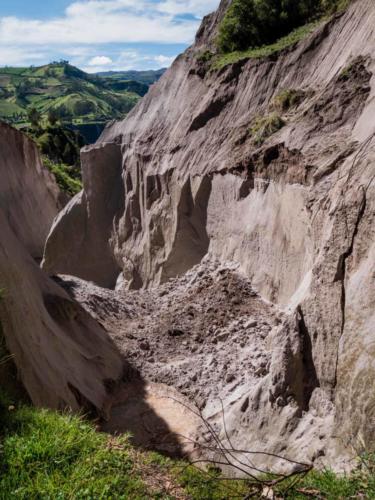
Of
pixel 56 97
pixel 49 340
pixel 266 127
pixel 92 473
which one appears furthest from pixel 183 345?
pixel 56 97

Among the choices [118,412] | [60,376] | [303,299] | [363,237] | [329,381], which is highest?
[363,237]

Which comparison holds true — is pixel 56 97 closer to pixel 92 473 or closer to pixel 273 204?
pixel 273 204

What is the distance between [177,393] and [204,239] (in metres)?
6.30

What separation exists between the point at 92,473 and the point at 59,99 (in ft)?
462

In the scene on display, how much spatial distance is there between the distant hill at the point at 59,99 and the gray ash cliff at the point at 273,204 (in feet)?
276

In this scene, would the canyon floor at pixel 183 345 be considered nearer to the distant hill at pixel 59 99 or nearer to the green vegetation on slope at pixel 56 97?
the distant hill at pixel 59 99

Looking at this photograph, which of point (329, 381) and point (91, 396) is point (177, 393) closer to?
point (91, 396)

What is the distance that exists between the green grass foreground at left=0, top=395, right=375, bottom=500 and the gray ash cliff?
1363mm

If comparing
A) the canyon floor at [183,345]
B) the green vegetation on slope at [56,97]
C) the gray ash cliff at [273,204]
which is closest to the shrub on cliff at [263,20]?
the gray ash cliff at [273,204]

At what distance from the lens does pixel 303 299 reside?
7.74 metres

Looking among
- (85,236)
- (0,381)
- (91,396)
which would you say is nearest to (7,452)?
(0,381)

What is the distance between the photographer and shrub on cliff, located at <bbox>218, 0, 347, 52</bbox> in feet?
57.2

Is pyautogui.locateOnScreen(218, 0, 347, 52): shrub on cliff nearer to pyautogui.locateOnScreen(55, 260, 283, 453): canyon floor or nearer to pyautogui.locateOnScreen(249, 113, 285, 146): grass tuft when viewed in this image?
pyautogui.locateOnScreen(249, 113, 285, 146): grass tuft

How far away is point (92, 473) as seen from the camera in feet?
15.1
